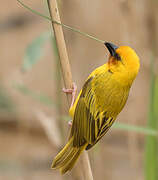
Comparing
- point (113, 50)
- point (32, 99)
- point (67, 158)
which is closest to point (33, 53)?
point (113, 50)

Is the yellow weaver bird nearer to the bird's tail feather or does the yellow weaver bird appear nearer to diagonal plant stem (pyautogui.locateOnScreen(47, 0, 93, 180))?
the bird's tail feather

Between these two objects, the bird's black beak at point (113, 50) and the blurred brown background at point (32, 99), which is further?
the blurred brown background at point (32, 99)

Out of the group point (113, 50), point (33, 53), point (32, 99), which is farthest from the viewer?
point (32, 99)

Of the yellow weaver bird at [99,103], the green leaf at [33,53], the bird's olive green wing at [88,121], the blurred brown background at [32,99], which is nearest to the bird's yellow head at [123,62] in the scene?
the yellow weaver bird at [99,103]

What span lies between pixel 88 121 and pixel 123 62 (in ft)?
1.17

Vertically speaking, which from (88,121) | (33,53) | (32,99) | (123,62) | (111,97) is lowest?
(88,121)

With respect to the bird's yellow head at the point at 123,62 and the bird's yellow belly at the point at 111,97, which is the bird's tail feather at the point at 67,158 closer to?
the bird's yellow belly at the point at 111,97

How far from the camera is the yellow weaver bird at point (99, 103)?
6.43 ft

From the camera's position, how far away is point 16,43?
5.05 m

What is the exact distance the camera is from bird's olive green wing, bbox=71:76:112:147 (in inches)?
78.0

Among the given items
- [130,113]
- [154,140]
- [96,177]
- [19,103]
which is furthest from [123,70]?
[19,103]

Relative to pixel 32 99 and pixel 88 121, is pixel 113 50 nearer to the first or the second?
pixel 88 121

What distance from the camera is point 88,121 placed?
6.72ft

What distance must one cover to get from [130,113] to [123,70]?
854 millimetres
